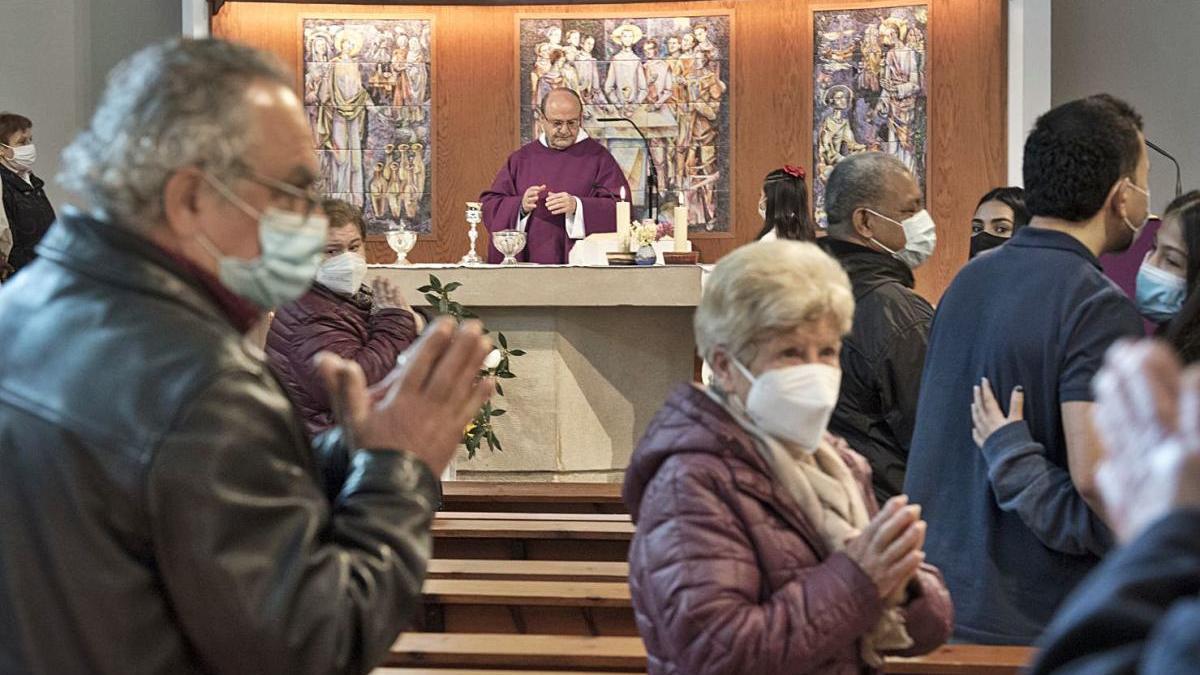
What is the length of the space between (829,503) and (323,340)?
2.80m

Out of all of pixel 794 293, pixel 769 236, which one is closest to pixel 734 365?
pixel 794 293

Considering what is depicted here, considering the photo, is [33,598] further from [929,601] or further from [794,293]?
[929,601]

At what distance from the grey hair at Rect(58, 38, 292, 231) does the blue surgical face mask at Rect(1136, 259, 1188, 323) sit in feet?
8.95

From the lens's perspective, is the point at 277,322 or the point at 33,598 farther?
the point at 277,322

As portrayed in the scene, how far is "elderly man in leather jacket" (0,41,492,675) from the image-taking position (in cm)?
168

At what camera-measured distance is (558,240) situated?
354 inches

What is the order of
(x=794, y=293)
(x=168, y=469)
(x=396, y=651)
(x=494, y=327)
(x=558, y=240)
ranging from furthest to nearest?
(x=558, y=240), (x=494, y=327), (x=396, y=651), (x=794, y=293), (x=168, y=469)

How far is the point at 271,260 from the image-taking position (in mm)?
1882

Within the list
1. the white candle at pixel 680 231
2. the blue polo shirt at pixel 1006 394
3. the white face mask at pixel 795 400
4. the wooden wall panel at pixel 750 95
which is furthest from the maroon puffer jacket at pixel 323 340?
the wooden wall panel at pixel 750 95

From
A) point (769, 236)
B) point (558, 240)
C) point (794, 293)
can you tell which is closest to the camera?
point (794, 293)

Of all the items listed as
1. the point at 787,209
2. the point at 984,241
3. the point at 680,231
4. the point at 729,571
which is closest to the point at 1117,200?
the point at 729,571

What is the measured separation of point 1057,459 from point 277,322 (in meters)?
2.69

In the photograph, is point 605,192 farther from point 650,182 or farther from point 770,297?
point 770,297

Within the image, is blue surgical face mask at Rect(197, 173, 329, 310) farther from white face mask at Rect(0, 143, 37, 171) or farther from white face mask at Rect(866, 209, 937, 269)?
white face mask at Rect(0, 143, 37, 171)
